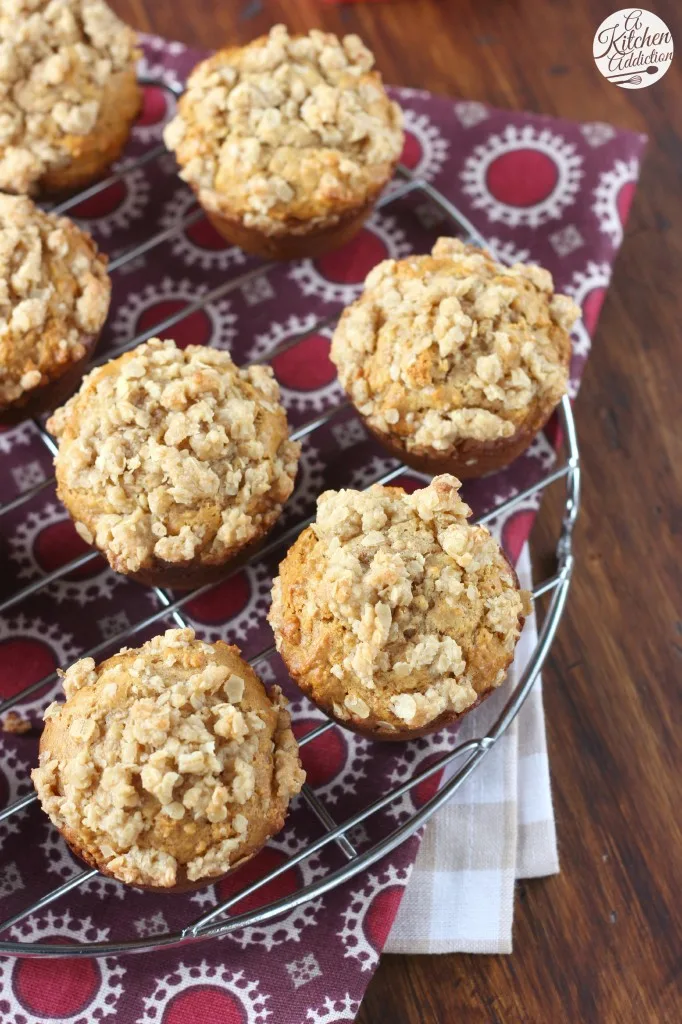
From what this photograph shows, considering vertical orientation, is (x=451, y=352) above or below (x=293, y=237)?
below

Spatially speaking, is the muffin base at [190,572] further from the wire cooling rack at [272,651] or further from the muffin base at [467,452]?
the muffin base at [467,452]

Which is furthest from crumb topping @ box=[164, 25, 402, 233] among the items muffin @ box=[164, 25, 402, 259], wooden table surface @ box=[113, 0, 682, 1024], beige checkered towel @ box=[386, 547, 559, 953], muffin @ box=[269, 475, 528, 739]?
beige checkered towel @ box=[386, 547, 559, 953]

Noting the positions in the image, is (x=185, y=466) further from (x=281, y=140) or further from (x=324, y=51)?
(x=324, y=51)

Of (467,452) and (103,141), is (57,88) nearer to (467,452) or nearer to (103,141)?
(103,141)

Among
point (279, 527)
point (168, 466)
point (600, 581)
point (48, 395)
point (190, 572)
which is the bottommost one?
point (600, 581)

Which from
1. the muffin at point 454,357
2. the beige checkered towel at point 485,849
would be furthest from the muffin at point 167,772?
the muffin at point 454,357

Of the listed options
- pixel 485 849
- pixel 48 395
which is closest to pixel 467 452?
pixel 485 849

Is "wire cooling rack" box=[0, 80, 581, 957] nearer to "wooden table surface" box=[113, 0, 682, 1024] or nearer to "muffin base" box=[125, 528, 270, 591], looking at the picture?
"muffin base" box=[125, 528, 270, 591]
